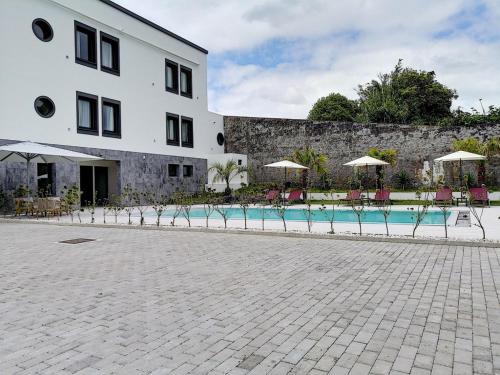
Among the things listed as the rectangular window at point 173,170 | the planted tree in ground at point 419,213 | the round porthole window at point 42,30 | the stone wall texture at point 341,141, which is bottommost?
the planted tree in ground at point 419,213

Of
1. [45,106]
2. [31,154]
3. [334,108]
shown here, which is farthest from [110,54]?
[334,108]

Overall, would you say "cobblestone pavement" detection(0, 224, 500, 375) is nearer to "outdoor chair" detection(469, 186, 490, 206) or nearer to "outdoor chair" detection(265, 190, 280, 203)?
"outdoor chair" detection(469, 186, 490, 206)

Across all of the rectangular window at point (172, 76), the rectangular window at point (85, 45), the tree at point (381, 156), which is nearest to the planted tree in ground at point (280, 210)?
the tree at point (381, 156)

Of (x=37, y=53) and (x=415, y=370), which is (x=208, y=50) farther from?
(x=415, y=370)

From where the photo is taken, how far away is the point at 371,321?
11.9 ft

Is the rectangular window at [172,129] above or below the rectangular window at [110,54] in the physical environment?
below

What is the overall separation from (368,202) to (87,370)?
53.0 ft

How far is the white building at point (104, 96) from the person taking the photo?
15344 mm

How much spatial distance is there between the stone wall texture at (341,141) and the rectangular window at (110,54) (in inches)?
353

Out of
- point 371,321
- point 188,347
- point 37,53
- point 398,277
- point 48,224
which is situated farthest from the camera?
point 37,53

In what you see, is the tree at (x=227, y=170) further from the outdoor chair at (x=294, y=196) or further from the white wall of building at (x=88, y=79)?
the outdoor chair at (x=294, y=196)

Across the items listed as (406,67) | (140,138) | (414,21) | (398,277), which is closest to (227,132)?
(140,138)

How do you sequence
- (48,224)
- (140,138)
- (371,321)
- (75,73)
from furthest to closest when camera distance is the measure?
(140,138)
(75,73)
(48,224)
(371,321)

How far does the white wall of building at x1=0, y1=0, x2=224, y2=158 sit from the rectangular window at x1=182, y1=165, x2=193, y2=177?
0.74m
